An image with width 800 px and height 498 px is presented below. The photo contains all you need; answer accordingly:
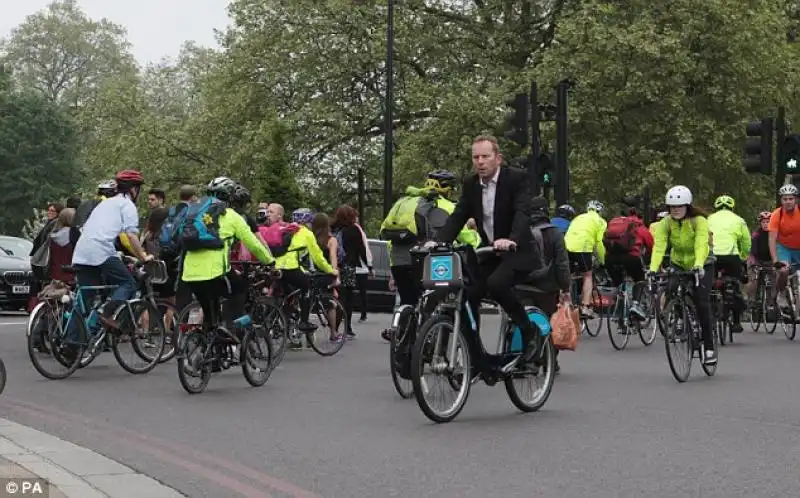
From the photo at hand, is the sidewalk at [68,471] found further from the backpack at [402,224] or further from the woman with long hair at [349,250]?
the woman with long hair at [349,250]

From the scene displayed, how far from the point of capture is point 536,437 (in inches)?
362

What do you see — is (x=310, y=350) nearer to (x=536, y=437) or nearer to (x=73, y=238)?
(x=73, y=238)

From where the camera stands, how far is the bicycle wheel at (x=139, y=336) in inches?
535

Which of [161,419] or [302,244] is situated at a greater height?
[302,244]

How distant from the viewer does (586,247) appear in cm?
1922

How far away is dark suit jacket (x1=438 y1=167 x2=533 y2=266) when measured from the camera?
33.1 feet

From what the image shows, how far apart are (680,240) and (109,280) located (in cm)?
510

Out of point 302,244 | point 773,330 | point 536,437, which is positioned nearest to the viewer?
point 536,437

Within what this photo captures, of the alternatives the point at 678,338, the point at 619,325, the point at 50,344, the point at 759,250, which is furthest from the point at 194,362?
the point at 759,250

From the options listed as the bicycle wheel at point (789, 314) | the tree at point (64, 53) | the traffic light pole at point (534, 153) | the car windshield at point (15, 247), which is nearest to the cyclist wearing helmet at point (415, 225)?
the bicycle wheel at point (789, 314)

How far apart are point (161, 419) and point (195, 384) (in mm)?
1666

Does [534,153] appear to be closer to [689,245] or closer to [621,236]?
[621,236]

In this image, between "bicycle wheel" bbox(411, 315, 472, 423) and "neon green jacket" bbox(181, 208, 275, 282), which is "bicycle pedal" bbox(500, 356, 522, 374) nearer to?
"bicycle wheel" bbox(411, 315, 472, 423)

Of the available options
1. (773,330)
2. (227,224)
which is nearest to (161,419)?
(227,224)
